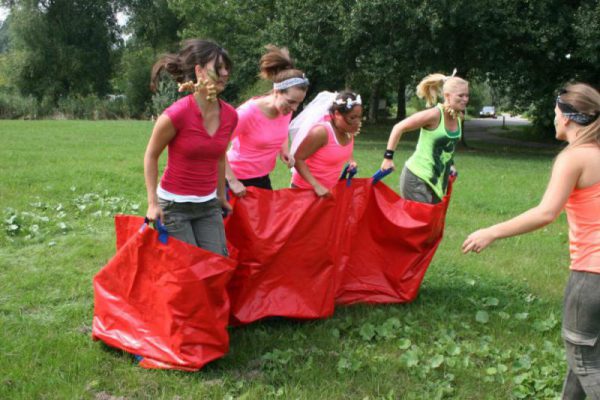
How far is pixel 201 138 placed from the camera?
137 inches

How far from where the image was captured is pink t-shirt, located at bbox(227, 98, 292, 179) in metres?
4.32

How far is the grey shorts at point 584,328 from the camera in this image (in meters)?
2.65

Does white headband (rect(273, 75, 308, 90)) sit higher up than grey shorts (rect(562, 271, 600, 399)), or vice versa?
white headband (rect(273, 75, 308, 90))

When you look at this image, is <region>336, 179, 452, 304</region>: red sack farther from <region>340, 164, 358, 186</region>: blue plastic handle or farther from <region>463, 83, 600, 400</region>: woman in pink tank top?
<region>463, 83, 600, 400</region>: woman in pink tank top

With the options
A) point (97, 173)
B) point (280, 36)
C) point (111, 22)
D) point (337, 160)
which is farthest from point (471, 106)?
point (337, 160)

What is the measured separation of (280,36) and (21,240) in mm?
16095

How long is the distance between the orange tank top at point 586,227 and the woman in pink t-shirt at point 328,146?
180cm

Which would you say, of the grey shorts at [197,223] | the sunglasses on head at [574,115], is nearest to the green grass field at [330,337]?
the grey shorts at [197,223]

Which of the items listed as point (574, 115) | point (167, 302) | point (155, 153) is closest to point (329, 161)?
point (155, 153)

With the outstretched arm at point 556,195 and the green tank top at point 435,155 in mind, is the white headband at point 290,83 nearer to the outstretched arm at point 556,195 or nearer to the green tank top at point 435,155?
the green tank top at point 435,155

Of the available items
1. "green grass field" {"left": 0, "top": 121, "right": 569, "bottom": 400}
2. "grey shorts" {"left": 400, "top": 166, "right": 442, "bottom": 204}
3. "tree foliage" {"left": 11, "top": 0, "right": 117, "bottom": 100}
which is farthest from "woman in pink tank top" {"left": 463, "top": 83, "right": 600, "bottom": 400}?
"tree foliage" {"left": 11, "top": 0, "right": 117, "bottom": 100}

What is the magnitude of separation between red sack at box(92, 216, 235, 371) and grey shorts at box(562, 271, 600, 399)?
6.15ft

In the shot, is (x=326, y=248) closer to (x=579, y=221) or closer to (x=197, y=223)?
(x=197, y=223)

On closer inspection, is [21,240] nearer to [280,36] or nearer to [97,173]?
[97,173]
